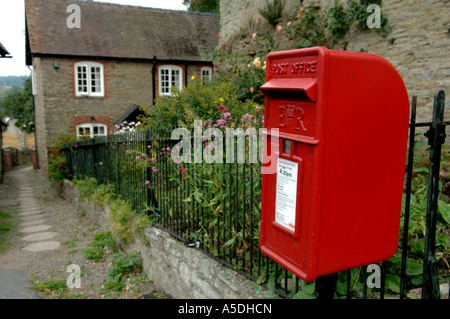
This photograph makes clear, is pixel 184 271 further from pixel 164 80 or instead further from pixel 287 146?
pixel 164 80

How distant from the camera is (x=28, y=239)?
7.13 meters

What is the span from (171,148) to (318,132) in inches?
119

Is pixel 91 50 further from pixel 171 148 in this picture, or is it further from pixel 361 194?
pixel 361 194

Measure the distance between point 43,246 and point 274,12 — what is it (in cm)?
701

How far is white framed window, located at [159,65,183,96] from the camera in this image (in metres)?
19.1

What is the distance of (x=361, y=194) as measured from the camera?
169cm

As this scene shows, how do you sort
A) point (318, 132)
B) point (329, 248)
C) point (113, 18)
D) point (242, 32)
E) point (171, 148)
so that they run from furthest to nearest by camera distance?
point (113, 18) < point (242, 32) < point (171, 148) < point (329, 248) < point (318, 132)

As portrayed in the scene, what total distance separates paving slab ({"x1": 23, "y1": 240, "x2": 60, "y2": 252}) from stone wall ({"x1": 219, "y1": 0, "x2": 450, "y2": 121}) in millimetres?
6637

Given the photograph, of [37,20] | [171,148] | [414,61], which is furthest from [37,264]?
[37,20]

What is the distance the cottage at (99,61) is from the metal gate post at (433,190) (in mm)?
15952

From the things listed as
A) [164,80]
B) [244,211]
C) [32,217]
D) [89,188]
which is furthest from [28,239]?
[164,80]

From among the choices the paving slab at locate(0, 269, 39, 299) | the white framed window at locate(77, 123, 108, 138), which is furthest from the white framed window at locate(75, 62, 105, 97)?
the paving slab at locate(0, 269, 39, 299)

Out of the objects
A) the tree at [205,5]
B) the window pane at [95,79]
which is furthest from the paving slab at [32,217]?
the tree at [205,5]
